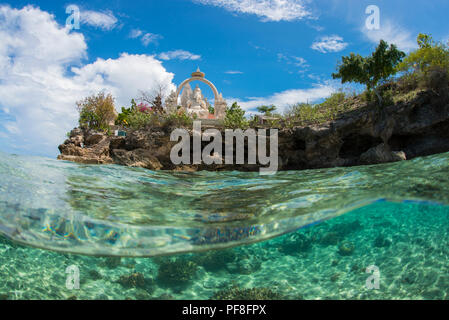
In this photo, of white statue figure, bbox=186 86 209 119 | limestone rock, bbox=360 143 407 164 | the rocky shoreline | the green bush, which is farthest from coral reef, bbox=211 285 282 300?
white statue figure, bbox=186 86 209 119

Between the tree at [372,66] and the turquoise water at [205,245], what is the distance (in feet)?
41.0

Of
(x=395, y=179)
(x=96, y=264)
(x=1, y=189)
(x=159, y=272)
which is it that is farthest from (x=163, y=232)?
(x=395, y=179)

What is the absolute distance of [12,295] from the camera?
5473 mm

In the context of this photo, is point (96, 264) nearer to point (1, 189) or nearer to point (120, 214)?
point (120, 214)

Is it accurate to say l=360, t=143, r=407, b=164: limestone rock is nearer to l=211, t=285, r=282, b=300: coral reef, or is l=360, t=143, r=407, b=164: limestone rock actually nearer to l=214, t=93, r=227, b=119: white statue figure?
l=211, t=285, r=282, b=300: coral reef

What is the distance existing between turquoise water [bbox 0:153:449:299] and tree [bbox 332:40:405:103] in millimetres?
12504

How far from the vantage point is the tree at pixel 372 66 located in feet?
60.3

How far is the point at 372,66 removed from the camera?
18703 mm

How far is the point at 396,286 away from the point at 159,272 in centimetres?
569

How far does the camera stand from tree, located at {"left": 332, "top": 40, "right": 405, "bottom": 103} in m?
18.4

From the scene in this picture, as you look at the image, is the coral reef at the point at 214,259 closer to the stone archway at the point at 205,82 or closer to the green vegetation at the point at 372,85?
the green vegetation at the point at 372,85

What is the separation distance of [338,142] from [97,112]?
19.1 metres
